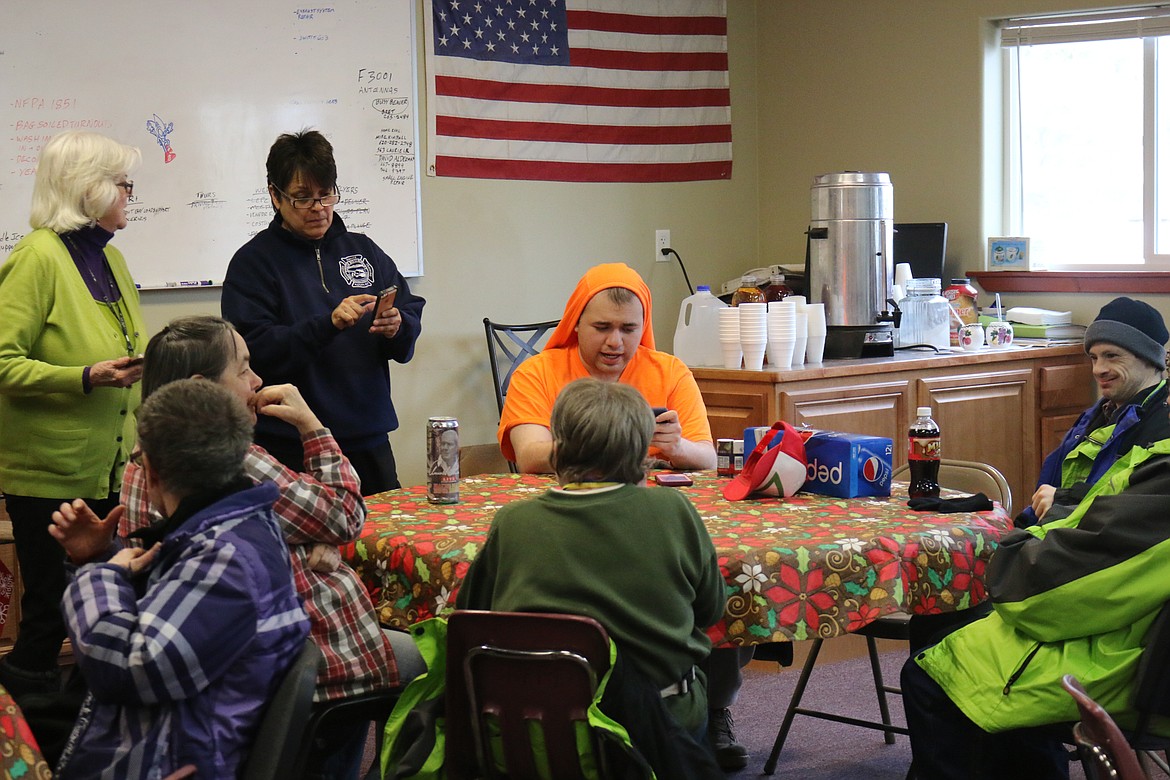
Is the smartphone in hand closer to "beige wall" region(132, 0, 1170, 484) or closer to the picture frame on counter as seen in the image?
"beige wall" region(132, 0, 1170, 484)

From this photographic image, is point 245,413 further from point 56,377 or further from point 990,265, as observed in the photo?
point 990,265

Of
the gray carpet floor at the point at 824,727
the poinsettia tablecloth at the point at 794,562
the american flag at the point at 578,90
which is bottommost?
the gray carpet floor at the point at 824,727

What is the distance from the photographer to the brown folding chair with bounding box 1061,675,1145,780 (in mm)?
1450

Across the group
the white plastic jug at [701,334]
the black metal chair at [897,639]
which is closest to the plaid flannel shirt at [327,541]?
the black metal chair at [897,639]

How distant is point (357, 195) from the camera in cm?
457

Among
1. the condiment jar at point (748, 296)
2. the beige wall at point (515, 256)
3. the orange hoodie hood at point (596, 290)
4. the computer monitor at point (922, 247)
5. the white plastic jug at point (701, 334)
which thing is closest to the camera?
the orange hoodie hood at point (596, 290)

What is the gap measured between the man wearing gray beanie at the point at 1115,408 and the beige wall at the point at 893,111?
2.01 metres

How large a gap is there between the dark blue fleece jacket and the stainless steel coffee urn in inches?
71.3

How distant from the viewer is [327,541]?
210cm

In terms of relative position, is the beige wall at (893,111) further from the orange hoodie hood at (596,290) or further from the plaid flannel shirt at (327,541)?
the plaid flannel shirt at (327,541)

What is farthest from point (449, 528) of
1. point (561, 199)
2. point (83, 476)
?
point (561, 199)

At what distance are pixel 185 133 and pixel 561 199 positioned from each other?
1565mm

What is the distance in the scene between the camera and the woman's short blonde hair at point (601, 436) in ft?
6.44

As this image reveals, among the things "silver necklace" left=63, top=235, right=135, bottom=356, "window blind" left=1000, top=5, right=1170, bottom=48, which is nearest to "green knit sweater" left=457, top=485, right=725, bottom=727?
"silver necklace" left=63, top=235, right=135, bottom=356
